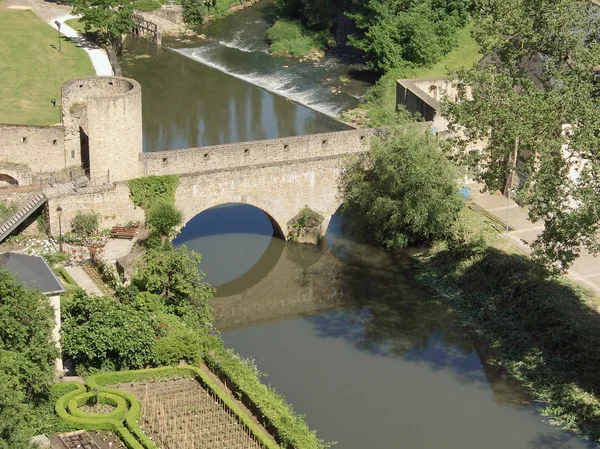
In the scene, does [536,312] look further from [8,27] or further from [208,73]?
[8,27]

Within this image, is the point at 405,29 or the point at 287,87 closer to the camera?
the point at 405,29

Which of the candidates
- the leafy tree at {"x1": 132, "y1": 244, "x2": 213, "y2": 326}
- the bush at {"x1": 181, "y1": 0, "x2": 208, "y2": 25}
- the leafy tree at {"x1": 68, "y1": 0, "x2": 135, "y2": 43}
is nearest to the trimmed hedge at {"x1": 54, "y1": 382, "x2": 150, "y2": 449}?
the leafy tree at {"x1": 132, "y1": 244, "x2": 213, "y2": 326}

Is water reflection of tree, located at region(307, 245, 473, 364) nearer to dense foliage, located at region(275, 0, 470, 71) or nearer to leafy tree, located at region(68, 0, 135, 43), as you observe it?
dense foliage, located at region(275, 0, 470, 71)

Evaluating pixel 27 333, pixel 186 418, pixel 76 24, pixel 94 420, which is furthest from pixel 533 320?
pixel 76 24

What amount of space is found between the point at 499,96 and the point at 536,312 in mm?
6109

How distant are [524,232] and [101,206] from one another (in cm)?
1311

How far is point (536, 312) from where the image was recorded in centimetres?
3409

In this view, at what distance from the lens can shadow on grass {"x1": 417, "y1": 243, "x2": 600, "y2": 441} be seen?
30.8 meters

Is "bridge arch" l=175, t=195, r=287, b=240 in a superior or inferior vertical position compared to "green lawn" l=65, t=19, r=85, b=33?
superior

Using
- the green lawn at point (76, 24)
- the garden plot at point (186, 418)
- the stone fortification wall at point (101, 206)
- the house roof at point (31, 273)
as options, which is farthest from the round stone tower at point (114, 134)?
the green lawn at point (76, 24)

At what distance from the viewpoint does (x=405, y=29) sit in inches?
2219

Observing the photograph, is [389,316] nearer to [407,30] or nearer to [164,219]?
[164,219]

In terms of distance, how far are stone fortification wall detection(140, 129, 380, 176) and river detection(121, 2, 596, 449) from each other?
271cm

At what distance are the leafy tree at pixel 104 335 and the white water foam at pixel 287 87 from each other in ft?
80.0
